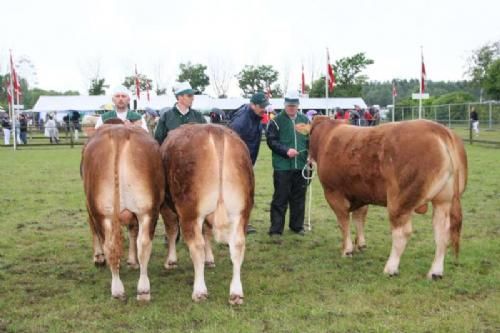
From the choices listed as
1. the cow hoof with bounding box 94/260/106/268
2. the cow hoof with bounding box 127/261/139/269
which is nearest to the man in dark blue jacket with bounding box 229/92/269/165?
the cow hoof with bounding box 127/261/139/269

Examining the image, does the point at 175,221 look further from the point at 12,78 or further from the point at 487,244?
the point at 12,78

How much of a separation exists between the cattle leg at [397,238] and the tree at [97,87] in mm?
70656

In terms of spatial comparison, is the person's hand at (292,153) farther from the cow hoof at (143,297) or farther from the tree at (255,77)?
the tree at (255,77)

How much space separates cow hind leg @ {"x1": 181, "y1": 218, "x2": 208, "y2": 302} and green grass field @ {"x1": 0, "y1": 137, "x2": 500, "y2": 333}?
125 millimetres

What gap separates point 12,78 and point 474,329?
2774 centimetres

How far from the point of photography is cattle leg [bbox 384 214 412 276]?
6.05 metres

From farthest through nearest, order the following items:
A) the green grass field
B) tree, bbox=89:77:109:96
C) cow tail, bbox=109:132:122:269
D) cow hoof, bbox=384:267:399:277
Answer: tree, bbox=89:77:109:96 < cow hoof, bbox=384:267:399:277 < cow tail, bbox=109:132:122:269 < the green grass field

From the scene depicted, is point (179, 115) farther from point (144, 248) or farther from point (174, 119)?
point (144, 248)

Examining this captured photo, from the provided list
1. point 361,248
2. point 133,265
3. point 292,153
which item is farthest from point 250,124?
point 133,265

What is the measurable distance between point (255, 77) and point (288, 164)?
71425mm

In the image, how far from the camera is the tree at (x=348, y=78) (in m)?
65.5

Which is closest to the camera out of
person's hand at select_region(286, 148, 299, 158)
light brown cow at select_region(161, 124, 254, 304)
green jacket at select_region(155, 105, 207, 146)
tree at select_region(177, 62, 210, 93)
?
light brown cow at select_region(161, 124, 254, 304)

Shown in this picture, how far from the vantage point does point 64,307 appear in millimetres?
5191

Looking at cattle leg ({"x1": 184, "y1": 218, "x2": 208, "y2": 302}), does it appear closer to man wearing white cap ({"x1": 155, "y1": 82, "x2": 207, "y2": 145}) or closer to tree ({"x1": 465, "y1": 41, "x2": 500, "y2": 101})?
man wearing white cap ({"x1": 155, "y1": 82, "x2": 207, "y2": 145})
